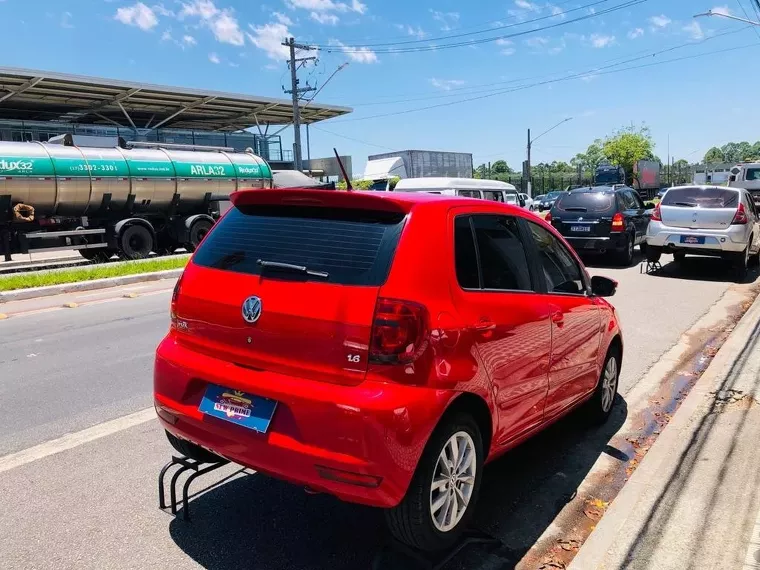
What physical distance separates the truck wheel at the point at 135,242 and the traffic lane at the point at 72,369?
25.6ft

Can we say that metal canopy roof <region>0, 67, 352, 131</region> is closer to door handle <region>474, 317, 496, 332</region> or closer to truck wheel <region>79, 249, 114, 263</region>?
truck wheel <region>79, 249, 114, 263</region>

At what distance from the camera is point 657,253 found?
41.4 feet

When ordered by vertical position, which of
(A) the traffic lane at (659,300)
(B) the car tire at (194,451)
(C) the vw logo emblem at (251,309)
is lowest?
(A) the traffic lane at (659,300)

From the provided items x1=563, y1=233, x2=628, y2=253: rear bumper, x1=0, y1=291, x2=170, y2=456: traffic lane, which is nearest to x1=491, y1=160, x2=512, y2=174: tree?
x1=563, y1=233, x2=628, y2=253: rear bumper

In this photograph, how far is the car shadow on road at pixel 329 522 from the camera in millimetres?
2998

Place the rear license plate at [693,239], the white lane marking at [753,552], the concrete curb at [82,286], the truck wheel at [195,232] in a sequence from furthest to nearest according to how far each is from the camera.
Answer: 1. the truck wheel at [195,232]
2. the rear license plate at [693,239]
3. the concrete curb at [82,286]
4. the white lane marking at [753,552]

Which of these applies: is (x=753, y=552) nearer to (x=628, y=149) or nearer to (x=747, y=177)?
(x=747, y=177)

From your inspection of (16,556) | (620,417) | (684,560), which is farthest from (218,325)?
(620,417)

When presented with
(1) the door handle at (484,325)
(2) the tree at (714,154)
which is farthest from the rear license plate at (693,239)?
(2) the tree at (714,154)

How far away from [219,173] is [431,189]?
6829mm

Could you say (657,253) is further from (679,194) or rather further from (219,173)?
(219,173)

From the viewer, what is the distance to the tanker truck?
14953 millimetres

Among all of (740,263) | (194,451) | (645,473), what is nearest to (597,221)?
(740,263)

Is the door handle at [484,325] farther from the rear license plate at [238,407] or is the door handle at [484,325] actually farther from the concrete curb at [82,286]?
the concrete curb at [82,286]
